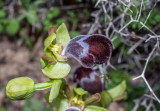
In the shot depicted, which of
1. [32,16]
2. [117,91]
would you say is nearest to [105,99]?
[117,91]

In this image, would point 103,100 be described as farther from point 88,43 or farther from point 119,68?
point 119,68

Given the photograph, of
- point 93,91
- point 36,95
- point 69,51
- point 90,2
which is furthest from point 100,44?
point 36,95

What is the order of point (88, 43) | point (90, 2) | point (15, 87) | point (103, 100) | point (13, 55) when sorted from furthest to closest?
point (13, 55) → point (90, 2) → point (103, 100) → point (88, 43) → point (15, 87)

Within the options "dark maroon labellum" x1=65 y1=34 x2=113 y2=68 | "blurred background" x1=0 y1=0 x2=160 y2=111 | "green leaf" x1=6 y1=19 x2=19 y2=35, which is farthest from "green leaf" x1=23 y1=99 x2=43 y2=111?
"dark maroon labellum" x1=65 y1=34 x2=113 y2=68

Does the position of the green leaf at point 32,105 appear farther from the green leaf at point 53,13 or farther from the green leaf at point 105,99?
the green leaf at point 105,99

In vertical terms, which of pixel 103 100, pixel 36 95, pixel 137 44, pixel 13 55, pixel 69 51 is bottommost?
pixel 36 95

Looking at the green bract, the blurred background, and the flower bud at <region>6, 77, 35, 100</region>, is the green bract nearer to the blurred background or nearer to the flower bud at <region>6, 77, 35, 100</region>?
the flower bud at <region>6, 77, 35, 100</region>
